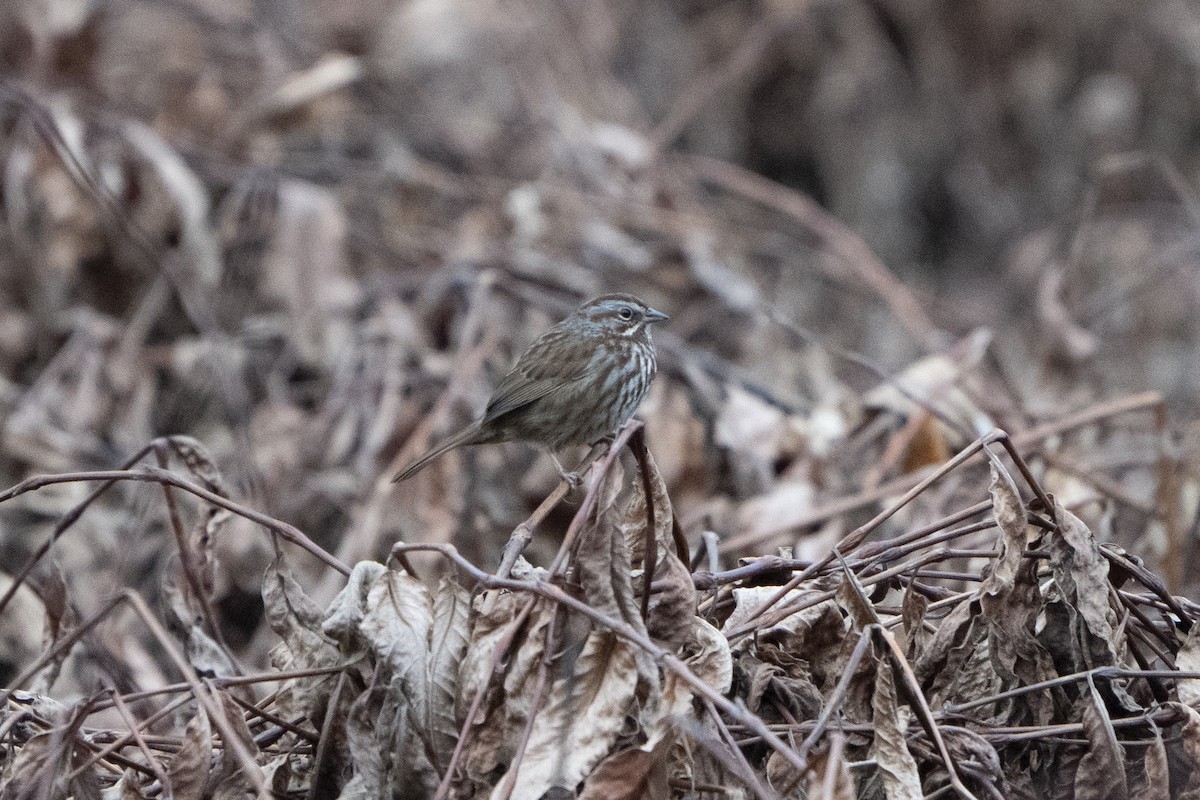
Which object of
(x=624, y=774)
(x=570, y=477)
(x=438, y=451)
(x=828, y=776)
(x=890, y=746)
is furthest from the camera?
(x=438, y=451)

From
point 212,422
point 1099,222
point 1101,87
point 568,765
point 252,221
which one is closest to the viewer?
point 568,765

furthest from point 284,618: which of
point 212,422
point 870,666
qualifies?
point 212,422

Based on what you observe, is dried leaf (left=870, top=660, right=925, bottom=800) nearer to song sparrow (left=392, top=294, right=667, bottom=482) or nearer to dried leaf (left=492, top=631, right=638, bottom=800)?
dried leaf (left=492, top=631, right=638, bottom=800)

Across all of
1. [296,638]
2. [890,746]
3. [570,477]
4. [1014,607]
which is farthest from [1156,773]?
[570,477]

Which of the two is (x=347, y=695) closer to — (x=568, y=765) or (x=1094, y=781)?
(x=568, y=765)

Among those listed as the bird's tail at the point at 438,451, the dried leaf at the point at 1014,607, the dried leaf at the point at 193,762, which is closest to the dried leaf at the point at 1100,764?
the dried leaf at the point at 1014,607

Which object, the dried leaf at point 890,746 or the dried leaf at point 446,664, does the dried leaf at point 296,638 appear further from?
the dried leaf at point 890,746

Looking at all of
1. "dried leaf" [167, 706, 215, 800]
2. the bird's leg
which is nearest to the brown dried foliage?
"dried leaf" [167, 706, 215, 800]

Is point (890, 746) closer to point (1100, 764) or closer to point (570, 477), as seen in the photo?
point (1100, 764)
